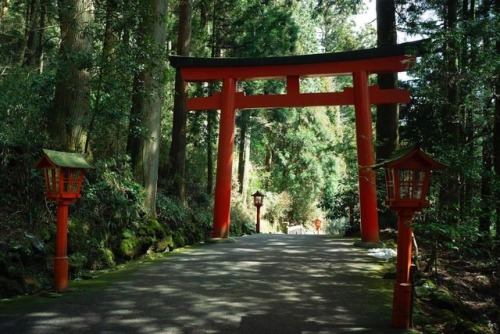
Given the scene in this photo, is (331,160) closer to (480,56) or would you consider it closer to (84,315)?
(480,56)

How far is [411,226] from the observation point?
170 inches

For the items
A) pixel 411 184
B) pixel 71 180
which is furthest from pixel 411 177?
pixel 71 180

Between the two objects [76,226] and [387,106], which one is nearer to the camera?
[76,226]

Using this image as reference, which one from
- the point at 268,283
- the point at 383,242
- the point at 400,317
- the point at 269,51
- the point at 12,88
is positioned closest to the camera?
the point at 400,317

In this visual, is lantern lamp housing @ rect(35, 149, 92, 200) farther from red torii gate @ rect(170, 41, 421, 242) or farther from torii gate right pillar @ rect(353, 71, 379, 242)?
torii gate right pillar @ rect(353, 71, 379, 242)

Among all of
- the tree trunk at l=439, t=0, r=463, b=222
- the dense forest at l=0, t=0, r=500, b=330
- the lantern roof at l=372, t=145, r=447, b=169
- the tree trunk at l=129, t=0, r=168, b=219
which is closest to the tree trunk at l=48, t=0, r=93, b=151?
the dense forest at l=0, t=0, r=500, b=330

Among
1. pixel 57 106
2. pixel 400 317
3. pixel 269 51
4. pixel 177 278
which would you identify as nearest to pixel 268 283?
pixel 177 278

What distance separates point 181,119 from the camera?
42.7 feet

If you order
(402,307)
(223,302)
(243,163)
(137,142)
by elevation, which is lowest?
(223,302)

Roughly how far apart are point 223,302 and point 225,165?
6183mm

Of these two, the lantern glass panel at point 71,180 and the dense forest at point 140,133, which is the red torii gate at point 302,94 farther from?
the lantern glass panel at point 71,180

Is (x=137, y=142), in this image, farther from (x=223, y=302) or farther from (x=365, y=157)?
(x=223, y=302)

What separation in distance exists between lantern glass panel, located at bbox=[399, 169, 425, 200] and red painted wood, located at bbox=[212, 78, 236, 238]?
6.76 meters

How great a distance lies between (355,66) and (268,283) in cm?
630
